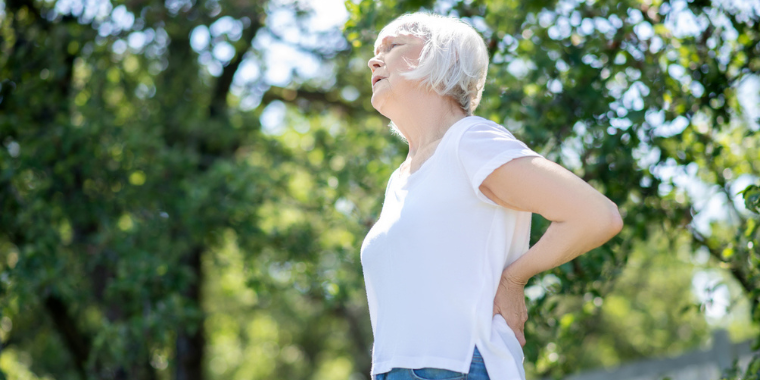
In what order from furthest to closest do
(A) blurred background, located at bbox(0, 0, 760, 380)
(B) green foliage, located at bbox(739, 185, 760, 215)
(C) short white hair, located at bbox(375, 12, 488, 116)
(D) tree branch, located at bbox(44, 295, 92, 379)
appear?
→ (D) tree branch, located at bbox(44, 295, 92, 379), (A) blurred background, located at bbox(0, 0, 760, 380), (B) green foliage, located at bbox(739, 185, 760, 215), (C) short white hair, located at bbox(375, 12, 488, 116)

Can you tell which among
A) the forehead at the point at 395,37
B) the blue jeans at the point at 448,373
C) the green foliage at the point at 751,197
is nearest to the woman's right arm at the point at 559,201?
the blue jeans at the point at 448,373

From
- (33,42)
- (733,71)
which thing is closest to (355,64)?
(33,42)

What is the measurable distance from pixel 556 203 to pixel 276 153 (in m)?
6.58

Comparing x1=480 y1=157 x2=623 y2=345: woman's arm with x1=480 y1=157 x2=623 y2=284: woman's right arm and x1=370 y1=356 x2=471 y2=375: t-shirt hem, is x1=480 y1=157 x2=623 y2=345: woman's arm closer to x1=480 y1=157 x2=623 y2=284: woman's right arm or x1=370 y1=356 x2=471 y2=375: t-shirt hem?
x1=480 y1=157 x2=623 y2=284: woman's right arm

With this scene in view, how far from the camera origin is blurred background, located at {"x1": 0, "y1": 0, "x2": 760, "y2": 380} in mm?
3160

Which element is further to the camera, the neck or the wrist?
the neck

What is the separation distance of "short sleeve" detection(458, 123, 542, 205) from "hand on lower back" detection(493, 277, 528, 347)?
0.20 m

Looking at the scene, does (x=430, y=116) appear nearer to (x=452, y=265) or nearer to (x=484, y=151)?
(x=484, y=151)

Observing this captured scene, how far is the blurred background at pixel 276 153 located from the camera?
3160mm

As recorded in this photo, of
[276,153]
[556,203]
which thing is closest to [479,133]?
[556,203]

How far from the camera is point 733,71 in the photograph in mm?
3279

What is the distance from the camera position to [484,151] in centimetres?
143

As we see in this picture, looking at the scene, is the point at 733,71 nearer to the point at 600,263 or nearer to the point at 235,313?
the point at 600,263

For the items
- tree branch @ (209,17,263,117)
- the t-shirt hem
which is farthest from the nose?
tree branch @ (209,17,263,117)
